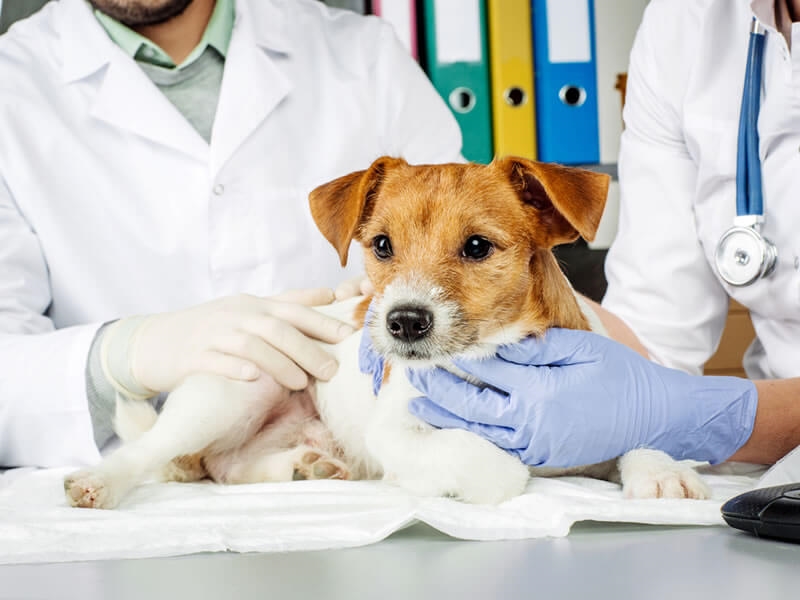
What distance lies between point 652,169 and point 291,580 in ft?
3.25

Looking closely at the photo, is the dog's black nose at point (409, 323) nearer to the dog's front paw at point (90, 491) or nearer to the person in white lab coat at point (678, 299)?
the person in white lab coat at point (678, 299)

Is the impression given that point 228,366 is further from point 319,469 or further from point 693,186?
point 693,186

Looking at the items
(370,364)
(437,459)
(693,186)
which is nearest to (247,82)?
(370,364)

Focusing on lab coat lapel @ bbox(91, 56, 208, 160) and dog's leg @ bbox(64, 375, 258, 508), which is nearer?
dog's leg @ bbox(64, 375, 258, 508)

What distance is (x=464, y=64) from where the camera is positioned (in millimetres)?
1729

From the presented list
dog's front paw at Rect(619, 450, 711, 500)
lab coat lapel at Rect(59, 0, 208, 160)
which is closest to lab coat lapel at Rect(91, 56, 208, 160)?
lab coat lapel at Rect(59, 0, 208, 160)

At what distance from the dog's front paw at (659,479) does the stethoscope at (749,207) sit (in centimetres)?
33

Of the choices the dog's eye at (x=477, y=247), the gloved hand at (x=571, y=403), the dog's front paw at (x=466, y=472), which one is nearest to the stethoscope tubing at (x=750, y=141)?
the gloved hand at (x=571, y=403)

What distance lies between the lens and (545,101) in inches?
67.8

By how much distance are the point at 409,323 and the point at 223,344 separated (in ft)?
1.17

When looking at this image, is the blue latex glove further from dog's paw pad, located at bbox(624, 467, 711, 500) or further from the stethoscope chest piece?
the stethoscope chest piece

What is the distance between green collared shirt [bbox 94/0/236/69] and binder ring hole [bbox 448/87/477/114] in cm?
46

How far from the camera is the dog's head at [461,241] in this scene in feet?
3.11

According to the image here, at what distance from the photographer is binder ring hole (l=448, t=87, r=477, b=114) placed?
5.73ft
